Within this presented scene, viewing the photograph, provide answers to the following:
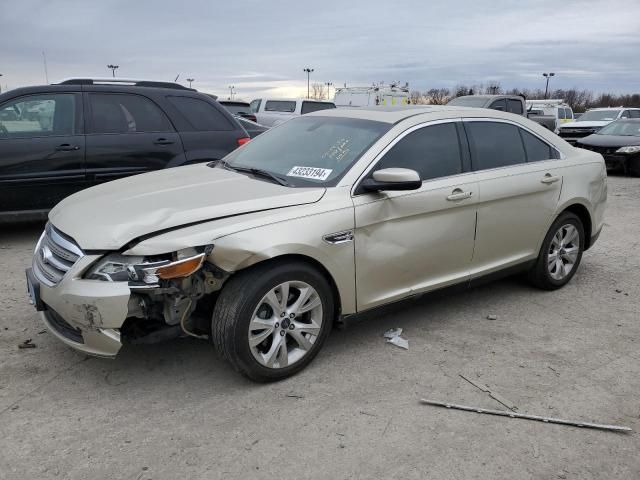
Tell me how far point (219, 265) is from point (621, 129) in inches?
553

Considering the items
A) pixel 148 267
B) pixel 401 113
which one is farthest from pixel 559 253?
pixel 148 267

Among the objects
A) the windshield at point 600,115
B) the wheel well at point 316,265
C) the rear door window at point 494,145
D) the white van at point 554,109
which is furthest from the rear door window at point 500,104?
the wheel well at point 316,265

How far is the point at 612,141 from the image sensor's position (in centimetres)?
1342

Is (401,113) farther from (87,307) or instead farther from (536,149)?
(87,307)

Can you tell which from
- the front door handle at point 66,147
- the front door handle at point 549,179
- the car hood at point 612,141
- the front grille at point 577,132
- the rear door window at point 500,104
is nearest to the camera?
the front door handle at point 549,179

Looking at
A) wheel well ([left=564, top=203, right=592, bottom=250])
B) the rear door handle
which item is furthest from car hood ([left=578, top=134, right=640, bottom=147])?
the rear door handle

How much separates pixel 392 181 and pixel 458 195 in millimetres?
793

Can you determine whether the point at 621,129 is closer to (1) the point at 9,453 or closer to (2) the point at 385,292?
(2) the point at 385,292

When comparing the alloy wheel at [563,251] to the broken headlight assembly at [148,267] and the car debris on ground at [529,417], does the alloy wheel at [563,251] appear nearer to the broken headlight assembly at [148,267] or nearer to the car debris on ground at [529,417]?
the car debris on ground at [529,417]

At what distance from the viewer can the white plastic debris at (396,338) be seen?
12.9 ft

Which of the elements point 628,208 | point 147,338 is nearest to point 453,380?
point 147,338

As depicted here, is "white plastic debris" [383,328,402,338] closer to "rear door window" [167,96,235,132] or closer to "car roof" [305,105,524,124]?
"car roof" [305,105,524,124]

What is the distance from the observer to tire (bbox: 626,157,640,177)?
13.1 metres

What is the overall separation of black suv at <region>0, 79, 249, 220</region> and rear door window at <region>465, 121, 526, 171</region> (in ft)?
11.5
